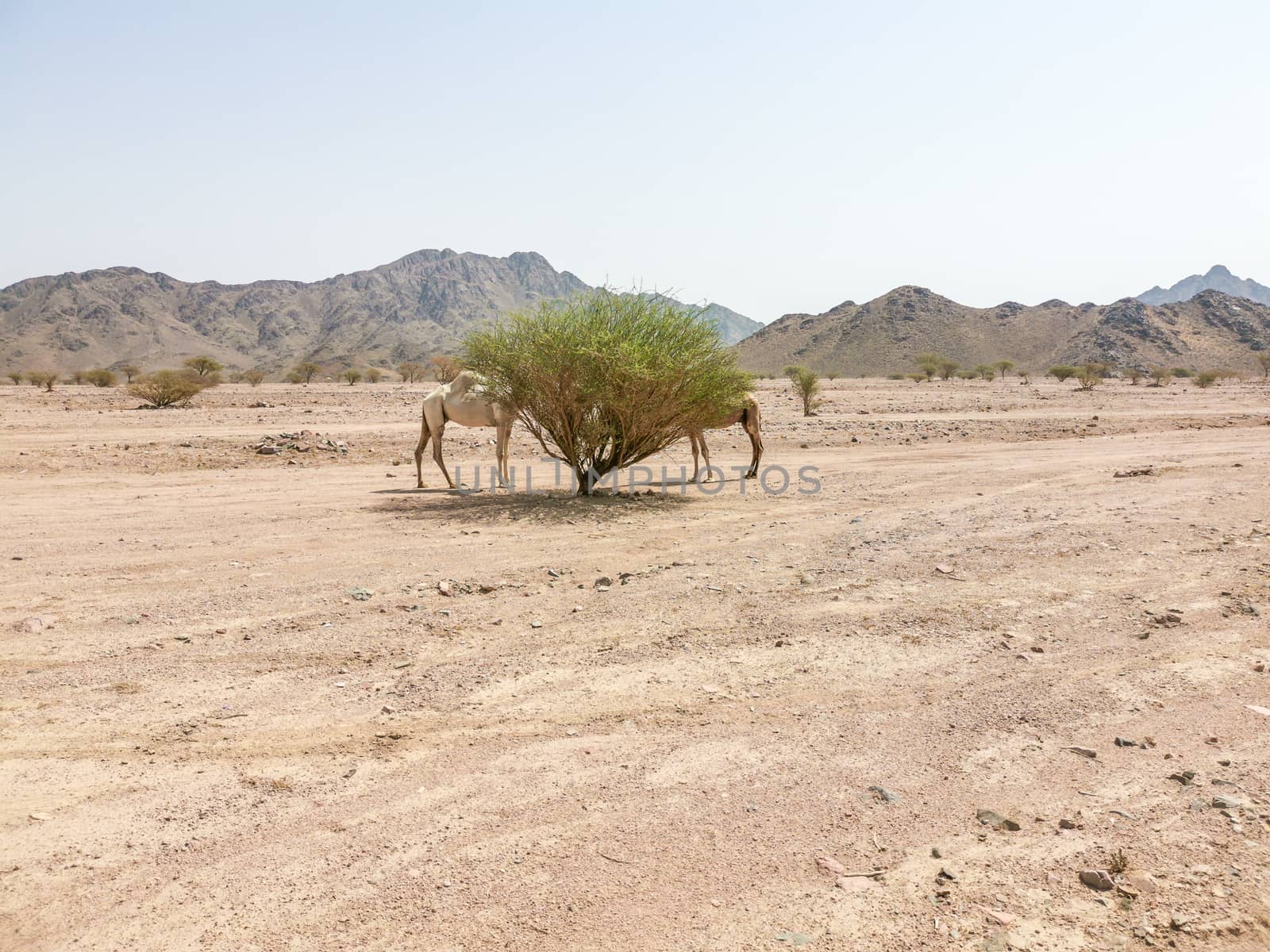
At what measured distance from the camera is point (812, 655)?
5211mm

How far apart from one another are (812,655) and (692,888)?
2.47m

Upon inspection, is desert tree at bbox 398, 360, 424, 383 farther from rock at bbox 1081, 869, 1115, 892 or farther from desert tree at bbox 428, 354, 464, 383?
rock at bbox 1081, 869, 1115, 892

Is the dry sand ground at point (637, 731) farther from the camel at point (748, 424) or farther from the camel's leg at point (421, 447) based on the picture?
the camel at point (748, 424)

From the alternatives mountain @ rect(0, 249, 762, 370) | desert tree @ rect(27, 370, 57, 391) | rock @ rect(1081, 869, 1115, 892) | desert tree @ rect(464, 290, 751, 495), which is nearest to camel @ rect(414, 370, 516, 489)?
desert tree @ rect(464, 290, 751, 495)

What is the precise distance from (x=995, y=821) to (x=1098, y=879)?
1.44 feet

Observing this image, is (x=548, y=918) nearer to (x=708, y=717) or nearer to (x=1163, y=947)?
(x=708, y=717)

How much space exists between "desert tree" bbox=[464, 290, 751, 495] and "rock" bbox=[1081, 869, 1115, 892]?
815cm

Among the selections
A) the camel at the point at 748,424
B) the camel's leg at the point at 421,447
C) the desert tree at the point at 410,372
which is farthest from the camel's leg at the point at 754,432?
the desert tree at the point at 410,372

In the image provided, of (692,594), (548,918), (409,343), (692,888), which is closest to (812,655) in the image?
(692,594)

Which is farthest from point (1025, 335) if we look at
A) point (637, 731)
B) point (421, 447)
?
point (637, 731)

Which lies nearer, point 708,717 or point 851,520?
point 708,717

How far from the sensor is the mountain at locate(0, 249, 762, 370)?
124 meters

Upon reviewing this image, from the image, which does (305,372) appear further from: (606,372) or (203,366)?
(606,372)

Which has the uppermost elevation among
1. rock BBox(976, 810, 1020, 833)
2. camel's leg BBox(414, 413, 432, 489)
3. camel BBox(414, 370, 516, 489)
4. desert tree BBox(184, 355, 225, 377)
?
desert tree BBox(184, 355, 225, 377)
